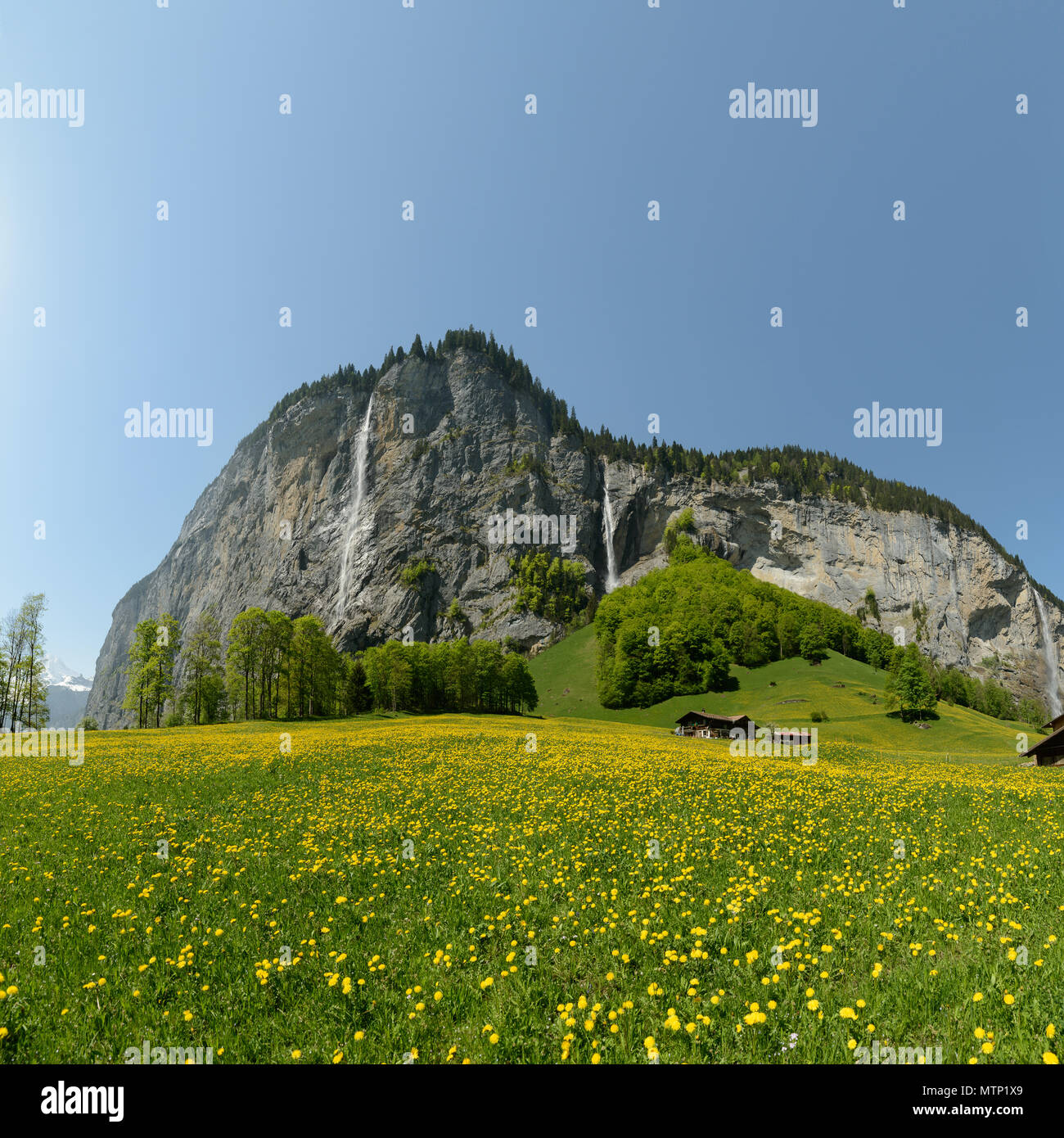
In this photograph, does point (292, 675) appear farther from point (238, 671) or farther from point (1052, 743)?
point (1052, 743)

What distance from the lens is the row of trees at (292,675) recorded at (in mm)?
74375

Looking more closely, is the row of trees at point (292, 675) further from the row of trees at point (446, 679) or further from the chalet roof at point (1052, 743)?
the chalet roof at point (1052, 743)

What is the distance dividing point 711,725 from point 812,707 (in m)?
30.4

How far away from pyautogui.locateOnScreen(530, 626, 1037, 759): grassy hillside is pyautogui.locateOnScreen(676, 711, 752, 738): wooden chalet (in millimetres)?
10117

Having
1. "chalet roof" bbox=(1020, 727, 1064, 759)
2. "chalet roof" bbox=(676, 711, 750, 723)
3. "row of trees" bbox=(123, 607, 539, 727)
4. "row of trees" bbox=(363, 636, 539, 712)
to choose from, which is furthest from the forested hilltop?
"chalet roof" bbox=(1020, 727, 1064, 759)

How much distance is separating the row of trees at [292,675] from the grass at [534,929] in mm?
68151

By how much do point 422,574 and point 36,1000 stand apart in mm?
191809

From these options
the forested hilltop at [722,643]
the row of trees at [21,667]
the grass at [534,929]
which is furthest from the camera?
the forested hilltop at [722,643]

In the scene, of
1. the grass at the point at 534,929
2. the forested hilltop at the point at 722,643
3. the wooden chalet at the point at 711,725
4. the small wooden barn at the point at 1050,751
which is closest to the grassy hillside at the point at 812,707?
the forested hilltop at the point at 722,643

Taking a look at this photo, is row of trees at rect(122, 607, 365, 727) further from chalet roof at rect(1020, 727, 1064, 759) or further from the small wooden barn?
the small wooden barn

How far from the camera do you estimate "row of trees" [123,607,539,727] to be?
2928 inches

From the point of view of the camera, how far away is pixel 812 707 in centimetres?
9506
